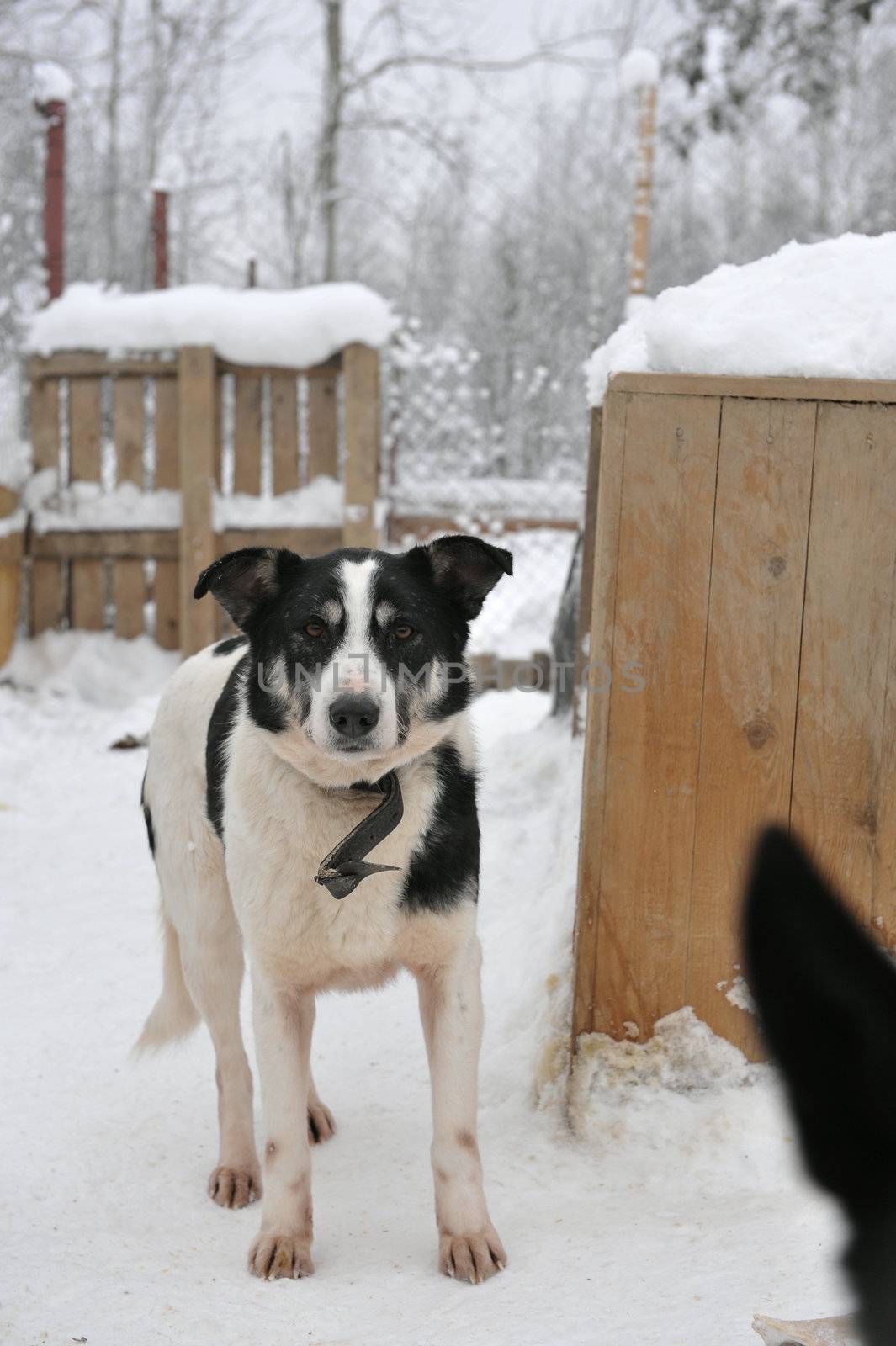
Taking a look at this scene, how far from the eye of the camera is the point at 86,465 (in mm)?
7902

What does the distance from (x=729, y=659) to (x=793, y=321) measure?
80 cm

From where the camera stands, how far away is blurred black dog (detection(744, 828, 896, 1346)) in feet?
2.06

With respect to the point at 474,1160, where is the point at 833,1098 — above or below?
above

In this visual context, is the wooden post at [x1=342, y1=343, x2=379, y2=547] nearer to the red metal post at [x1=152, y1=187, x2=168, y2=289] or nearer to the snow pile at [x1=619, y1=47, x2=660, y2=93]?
the snow pile at [x1=619, y1=47, x2=660, y2=93]

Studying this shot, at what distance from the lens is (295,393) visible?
303 inches

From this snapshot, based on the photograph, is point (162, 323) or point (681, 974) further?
point (162, 323)

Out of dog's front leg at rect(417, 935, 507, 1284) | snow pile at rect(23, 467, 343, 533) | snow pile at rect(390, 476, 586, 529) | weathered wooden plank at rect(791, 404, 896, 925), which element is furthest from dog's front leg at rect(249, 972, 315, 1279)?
snow pile at rect(390, 476, 586, 529)

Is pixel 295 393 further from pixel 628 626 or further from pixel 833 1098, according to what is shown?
pixel 833 1098

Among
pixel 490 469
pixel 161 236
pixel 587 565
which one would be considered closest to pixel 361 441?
pixel 490 469

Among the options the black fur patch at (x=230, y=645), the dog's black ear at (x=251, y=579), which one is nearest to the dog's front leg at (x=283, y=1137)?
the dog's black ear at (x=251, y=579)

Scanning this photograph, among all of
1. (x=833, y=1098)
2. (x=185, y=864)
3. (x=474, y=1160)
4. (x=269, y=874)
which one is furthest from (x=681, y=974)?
(x=833, y=1098)

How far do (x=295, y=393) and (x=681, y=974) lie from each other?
5.61 m

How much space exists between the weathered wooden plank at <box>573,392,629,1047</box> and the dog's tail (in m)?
1.03

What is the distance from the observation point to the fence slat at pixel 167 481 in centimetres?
772
